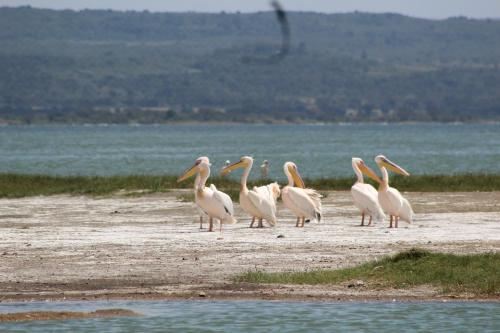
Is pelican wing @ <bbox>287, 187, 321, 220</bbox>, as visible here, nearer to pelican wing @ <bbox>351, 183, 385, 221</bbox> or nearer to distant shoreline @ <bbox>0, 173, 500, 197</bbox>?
pelican wing @ <bbox>351, 183, 385, 221</bbox>

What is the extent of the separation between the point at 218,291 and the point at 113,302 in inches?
40.9

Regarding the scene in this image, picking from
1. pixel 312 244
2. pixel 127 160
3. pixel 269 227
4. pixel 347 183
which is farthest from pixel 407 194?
pixel 127 160

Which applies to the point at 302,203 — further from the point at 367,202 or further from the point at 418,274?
the point at 418,274

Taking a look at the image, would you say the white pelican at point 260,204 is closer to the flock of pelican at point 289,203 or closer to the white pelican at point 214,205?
the flock of pelican at point 289,203

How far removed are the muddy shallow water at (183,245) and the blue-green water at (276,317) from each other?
38 centimetres

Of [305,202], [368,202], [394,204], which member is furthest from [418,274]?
[368,202]

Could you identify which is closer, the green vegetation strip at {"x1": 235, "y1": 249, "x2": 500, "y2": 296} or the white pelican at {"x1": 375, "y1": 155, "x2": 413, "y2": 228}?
the green vegetation strip at {"x1": 235, "y1": 249, "x2": 500, "y2": 296}

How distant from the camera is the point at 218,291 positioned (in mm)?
13055

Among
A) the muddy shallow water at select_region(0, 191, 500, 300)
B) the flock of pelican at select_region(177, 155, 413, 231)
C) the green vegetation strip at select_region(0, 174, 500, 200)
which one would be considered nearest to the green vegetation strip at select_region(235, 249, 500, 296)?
the muddy shallow water at select_region(0, 191, 500, 300)

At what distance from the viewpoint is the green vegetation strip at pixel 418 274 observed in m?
13.1

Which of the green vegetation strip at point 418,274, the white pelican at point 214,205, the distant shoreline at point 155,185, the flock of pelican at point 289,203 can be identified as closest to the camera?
the green vegetation strip at point 418,274

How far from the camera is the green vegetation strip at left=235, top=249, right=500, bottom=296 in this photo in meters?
13.1

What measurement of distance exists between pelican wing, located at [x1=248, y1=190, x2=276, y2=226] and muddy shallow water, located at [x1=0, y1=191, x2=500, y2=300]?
6.8 inches

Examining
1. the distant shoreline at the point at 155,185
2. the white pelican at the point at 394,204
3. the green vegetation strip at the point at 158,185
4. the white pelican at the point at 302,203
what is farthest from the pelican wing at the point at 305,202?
the green vegetation strip at the point at 158,185
